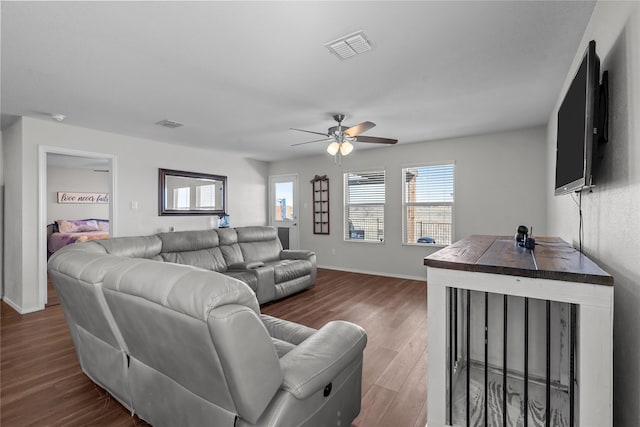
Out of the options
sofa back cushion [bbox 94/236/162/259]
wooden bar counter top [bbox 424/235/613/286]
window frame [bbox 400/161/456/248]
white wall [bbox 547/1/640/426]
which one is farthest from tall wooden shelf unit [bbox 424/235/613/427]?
window frame [bbox 400/161/456/248]

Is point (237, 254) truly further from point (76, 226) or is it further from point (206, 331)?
point (76, 226)

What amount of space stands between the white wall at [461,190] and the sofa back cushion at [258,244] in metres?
1.54

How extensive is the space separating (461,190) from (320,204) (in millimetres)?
2827

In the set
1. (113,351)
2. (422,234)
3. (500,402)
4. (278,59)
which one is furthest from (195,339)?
(422,234)

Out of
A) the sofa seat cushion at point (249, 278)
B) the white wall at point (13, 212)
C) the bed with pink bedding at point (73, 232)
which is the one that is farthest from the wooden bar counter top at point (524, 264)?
the bed with pink bedding at point (73, 232)

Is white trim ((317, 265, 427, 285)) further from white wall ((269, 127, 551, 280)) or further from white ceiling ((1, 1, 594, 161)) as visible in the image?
white ceiling ((1, 1, 594, 161))

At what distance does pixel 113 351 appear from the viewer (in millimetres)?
1716

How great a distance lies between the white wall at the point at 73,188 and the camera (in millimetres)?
7176

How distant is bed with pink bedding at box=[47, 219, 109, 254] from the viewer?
657 cm

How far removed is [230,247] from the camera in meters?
4.60

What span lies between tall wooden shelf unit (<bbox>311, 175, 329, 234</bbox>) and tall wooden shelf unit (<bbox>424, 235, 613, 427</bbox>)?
4.53 m

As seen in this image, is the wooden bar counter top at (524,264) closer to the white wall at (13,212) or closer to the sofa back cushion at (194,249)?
the sofa back cushion at (194,249)

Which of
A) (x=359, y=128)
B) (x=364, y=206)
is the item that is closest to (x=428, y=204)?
(x=364, y=206)

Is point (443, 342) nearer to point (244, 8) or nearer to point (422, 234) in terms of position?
point (244, 8)
